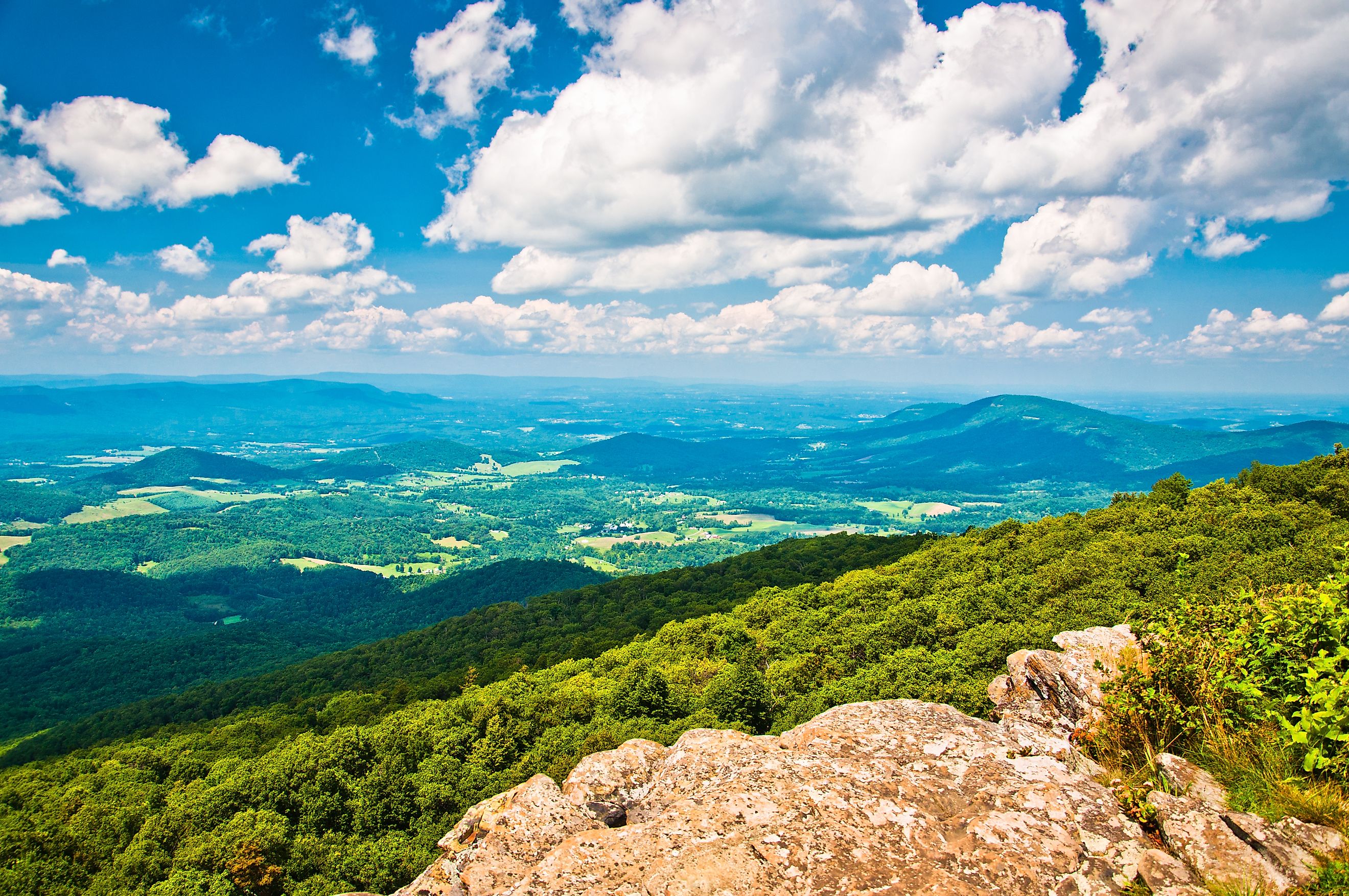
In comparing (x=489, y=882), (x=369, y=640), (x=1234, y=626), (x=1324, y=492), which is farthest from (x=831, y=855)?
(x=369, y=640)

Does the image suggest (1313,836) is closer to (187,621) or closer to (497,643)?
(497,643)

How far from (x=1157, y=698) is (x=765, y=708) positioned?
1898 cm

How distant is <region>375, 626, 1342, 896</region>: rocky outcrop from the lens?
7.86 m

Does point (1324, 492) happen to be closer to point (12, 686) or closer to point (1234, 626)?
point (1234, 626)

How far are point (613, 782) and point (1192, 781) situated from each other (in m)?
9.62

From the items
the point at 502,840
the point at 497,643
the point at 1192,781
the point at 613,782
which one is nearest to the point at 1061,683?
the point at 1192,781

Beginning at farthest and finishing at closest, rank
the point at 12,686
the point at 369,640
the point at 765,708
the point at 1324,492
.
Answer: the point at 369,640 < the point at 12,686 < the point at 1324,492 < the point at 765,708

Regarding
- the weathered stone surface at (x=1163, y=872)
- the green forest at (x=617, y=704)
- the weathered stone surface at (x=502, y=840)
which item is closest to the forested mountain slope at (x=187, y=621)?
the green forest at (x=617, y=704)

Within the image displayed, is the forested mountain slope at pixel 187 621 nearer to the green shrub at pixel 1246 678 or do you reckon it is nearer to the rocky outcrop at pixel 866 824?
the rocky outcrop at pixel 866 824

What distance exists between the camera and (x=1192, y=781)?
8.58 m

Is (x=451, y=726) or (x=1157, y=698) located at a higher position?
(x=1157, y=698)

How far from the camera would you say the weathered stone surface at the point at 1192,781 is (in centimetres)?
816

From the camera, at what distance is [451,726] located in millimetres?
33219

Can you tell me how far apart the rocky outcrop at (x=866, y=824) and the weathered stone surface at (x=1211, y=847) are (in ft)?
0.06
